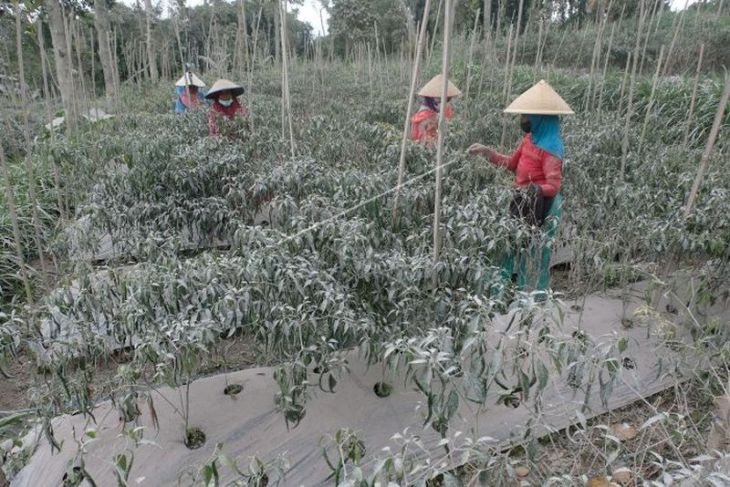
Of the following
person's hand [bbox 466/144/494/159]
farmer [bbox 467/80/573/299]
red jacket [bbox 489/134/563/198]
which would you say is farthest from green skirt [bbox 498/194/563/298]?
person's hand [bbox 466/144/494/159]

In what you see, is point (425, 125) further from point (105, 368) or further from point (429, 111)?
point (105, 368)

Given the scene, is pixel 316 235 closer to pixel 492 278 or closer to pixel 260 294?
pixel 260 294

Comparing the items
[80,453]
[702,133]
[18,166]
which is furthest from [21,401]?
[702,133]

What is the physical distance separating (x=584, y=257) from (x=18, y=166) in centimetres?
505

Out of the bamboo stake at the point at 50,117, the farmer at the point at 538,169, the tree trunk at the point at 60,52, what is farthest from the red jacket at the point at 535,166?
the tree trunk at the point at 60,52

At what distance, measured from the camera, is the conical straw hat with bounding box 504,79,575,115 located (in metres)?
2.43

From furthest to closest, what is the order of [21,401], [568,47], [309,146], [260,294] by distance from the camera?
[568,47], [309,146], [21,401], [260,294]

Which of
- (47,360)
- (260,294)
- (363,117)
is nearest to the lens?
(47,360)

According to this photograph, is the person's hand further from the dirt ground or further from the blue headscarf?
the dirt ground

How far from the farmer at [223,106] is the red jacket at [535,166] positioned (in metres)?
2.24

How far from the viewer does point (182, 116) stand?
4.55 meters

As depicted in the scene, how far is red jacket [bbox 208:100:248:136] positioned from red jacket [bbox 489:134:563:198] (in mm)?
2275

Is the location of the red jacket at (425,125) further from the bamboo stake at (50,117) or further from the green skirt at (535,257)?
the bamboo stake at (50,117)

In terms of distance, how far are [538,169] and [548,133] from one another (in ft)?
0.62
